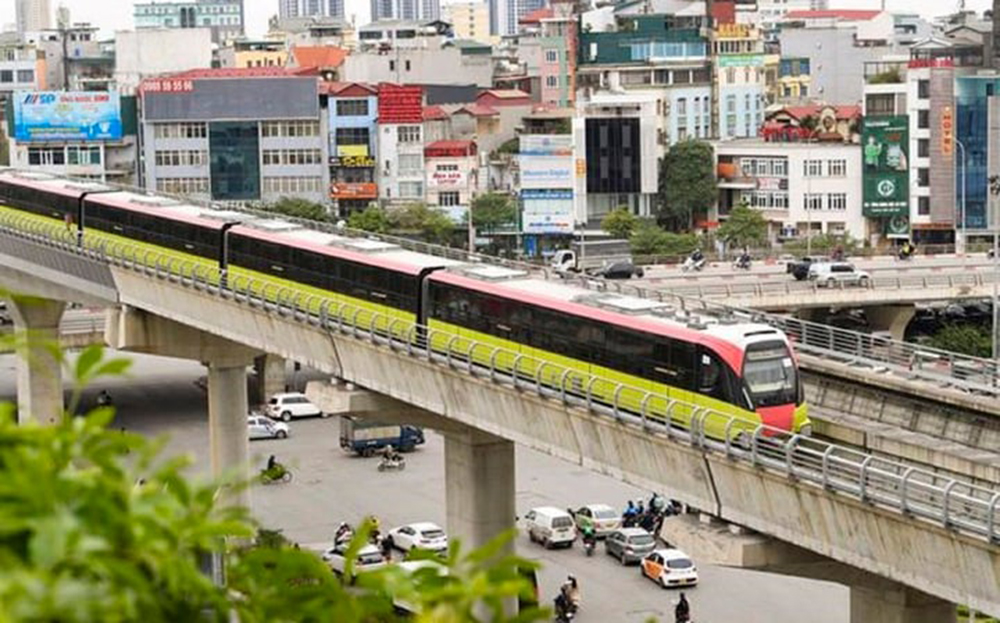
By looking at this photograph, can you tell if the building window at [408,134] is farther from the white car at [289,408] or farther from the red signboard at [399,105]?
the white car at [289,408]

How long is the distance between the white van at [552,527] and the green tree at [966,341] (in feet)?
66.3

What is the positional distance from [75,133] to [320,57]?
24510 millimetres

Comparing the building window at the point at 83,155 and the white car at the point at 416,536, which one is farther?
the building window at the point at 83,155

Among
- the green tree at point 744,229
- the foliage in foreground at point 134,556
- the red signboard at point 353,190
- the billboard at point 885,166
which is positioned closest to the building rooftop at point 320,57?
the red signboard at point 353,190

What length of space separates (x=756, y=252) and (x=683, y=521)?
51.4m

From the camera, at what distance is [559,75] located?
111 m

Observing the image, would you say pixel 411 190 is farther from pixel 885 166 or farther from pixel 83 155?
pixel 885 166

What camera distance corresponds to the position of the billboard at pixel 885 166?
8271 cm

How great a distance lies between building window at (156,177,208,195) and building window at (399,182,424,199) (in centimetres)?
818

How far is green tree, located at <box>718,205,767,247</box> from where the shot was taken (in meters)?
84.1

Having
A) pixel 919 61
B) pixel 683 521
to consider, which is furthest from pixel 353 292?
pixel 919 61

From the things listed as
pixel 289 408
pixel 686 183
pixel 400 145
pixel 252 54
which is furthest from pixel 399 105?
pixel 252 54

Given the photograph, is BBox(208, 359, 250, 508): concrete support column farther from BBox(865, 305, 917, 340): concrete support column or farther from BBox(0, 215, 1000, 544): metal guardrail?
BBox(865, 305, 917, 340): concrete support column

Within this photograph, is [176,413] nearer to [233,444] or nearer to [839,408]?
[233,444]
